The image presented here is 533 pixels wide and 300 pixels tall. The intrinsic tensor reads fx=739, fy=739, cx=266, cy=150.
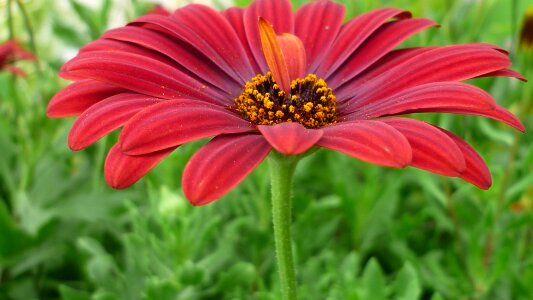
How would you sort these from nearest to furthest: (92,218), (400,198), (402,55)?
1. (402,55)
2. (92,218)
3. (400,198)

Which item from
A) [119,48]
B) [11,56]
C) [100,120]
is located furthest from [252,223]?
[11,56]

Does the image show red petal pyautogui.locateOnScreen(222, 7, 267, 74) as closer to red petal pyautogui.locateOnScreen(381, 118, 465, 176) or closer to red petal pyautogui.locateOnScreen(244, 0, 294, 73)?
red petal pyautogui.locateOnScreen(244, 0, 294, 73)

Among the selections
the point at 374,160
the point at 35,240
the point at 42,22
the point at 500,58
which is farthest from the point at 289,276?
the point at 42,22

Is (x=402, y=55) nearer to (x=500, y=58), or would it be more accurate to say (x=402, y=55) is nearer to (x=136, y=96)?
(x=500, y=58)

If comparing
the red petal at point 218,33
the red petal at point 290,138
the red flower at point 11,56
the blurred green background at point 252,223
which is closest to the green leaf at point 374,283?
the blurred green background at point 252,223

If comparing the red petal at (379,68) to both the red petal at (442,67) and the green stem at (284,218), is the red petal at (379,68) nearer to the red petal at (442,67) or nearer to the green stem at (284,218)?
the red petal at (442,67)

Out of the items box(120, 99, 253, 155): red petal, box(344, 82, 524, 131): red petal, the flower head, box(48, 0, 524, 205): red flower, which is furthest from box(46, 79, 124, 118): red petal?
the flower head
